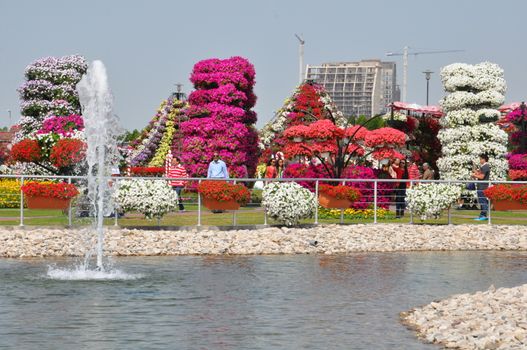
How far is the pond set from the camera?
1236 cm

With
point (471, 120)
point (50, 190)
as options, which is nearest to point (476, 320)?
point (50, 190)

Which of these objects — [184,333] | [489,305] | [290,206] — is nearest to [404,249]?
[290,206]

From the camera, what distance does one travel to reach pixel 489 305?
13.9 meters

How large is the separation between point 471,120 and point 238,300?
92.0ft

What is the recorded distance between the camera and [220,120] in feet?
137

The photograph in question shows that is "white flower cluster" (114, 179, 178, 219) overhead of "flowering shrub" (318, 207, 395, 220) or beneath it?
overhead

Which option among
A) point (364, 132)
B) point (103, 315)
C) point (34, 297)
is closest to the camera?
point (103, 315)

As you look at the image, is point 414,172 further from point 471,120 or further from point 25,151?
point 25,151

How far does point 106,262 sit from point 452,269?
20.9 ft

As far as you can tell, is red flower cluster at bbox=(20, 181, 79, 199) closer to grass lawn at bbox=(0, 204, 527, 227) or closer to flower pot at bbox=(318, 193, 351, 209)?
grass lawn at bbox=(0, 204, 527, 227)

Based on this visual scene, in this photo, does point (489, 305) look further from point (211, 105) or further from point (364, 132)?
point (211, 105)

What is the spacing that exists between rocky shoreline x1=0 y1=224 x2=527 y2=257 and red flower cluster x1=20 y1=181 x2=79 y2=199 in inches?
32.0

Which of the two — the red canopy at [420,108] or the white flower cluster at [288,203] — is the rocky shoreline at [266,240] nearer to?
the white flower cluster at [288,203]

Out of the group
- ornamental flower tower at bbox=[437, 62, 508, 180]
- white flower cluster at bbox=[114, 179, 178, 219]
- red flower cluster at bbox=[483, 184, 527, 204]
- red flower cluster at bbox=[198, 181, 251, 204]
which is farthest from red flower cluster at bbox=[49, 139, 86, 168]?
ornamental flower tower at bbox=[437, 62, 508, 180]
